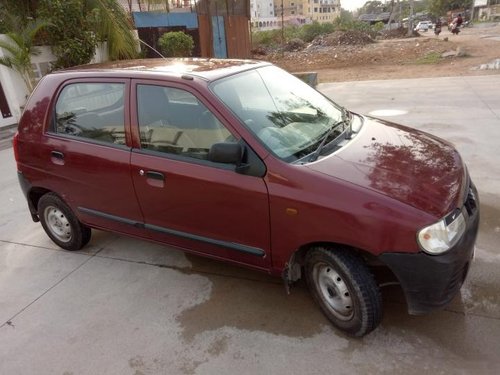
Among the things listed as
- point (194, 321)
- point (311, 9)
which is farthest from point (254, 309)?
point (311, 9)

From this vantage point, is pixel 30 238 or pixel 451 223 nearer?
pixel 451 223

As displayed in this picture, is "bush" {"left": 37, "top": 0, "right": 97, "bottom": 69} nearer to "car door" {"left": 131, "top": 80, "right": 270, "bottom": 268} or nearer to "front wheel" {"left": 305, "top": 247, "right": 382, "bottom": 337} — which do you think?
"car door" {"left": 131, "top": 80, "right": 270, "bottom": 268}

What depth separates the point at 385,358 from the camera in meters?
2.62

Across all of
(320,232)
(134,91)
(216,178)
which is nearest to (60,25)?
(134,91)

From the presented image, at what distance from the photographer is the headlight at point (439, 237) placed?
234 cm

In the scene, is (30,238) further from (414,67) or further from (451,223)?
(414,67)

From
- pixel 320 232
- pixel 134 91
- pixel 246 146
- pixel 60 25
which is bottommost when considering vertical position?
pixel 320 232

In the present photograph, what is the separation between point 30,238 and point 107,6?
912 centimetres

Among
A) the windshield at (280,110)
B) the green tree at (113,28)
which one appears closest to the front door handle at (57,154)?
the windshield at (280,110)

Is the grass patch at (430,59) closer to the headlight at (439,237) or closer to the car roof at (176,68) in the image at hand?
the car roof at (176,68)

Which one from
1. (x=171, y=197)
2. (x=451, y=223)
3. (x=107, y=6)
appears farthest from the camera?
(x=107, y=6)

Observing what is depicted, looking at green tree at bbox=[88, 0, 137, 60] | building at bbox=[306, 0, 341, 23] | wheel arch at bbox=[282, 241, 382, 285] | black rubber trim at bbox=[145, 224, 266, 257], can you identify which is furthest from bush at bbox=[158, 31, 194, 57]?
building at bbox=[306, 0, 341, 23]

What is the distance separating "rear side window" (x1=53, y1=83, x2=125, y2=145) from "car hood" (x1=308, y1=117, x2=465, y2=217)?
165cm

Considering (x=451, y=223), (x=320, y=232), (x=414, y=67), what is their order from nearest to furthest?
(x=451, y=223) → (x=320, y=232) → (x=414, y=67)
